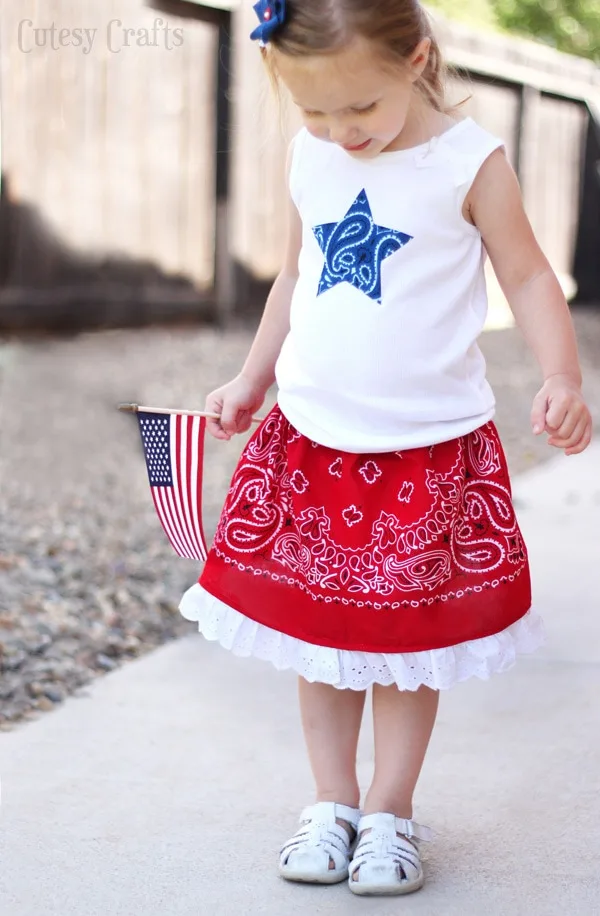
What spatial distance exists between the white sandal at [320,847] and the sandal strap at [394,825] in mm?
38

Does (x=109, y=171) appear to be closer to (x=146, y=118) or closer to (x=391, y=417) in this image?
(x=146, y=118)

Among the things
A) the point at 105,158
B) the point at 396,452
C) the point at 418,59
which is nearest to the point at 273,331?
the point at 396,452

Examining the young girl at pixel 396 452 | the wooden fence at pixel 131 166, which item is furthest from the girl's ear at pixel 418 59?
the wooden fence at pixel 131 166

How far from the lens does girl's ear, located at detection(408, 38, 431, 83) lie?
1790 millimetres

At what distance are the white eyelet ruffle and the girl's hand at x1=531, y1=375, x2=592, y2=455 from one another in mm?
300

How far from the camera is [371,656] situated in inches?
74.7

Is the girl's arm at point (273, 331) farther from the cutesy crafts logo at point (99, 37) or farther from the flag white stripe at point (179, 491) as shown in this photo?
the cutesy crafts logo at point (99, 37)

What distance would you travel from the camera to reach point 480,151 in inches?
73.2

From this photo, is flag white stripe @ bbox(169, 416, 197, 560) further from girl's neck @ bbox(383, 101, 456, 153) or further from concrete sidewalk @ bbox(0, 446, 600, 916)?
girl's neck @ bbox(383, 101, 456, 153)

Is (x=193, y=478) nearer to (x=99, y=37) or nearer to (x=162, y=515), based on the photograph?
(x=162, y=515)

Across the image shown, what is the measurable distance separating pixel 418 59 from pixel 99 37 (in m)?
4.86

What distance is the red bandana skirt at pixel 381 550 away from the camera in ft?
6.11

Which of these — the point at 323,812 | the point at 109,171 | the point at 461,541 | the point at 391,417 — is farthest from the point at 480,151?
the point at 109,171

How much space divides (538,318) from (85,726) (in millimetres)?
1213
